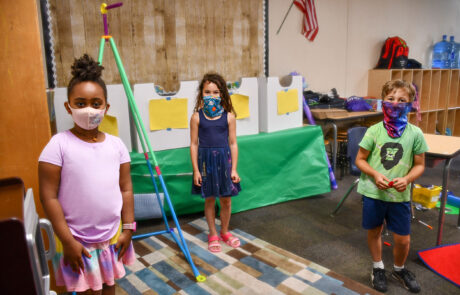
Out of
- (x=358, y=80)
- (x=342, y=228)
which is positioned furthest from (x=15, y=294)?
(x=358, y=80)

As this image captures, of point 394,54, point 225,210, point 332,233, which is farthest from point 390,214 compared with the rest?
point 394,54

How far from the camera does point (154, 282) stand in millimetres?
1871

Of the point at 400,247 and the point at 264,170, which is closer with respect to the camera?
the point at 400,247

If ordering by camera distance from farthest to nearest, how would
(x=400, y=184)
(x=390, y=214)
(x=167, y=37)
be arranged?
1. (x=167, y=37)
2. (x=390, y=214)
3. (x=400, y=184)

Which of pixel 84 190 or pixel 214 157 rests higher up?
pixel 84 190

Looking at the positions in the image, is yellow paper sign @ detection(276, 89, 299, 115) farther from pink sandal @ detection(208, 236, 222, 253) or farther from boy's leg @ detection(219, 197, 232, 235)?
pink sandal @ detection(208, 236, 222, 253)

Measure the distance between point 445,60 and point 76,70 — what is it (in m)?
6.34

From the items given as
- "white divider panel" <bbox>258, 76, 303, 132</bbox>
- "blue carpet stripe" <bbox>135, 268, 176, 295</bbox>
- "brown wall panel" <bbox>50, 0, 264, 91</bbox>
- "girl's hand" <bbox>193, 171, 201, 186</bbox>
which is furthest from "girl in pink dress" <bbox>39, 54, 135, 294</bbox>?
"white divider panel" <bbox>258, 76, 303, 132</bbox>

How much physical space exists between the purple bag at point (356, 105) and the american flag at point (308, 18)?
845 millimetres

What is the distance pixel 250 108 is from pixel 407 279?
4.91 feet

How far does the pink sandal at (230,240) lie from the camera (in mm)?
2260

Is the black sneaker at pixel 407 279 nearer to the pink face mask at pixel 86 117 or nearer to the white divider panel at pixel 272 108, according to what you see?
the white divider panel at pixel 272 108

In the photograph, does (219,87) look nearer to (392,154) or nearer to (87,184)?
(392,154)

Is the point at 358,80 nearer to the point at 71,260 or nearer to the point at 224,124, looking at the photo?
the point at 224,124
